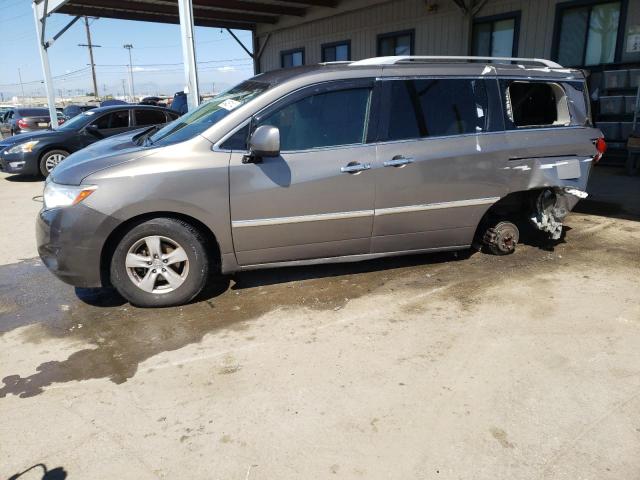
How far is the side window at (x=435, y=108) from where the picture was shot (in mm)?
4105

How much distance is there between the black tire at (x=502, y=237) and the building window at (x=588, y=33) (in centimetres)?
749

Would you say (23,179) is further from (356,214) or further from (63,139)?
(356,214)

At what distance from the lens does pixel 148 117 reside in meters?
10.8

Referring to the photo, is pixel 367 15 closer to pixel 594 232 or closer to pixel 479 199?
pixel 594 232

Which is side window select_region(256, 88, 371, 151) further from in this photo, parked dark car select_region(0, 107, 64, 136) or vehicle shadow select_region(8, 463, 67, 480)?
parked dark car select_region(0, 107, 64, 136)

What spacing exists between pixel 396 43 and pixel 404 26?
22.1 inches

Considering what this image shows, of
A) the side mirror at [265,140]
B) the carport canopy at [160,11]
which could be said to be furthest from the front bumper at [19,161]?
the side mirror at [265,140]

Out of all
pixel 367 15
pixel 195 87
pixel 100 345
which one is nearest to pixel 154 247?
pixel 100 345

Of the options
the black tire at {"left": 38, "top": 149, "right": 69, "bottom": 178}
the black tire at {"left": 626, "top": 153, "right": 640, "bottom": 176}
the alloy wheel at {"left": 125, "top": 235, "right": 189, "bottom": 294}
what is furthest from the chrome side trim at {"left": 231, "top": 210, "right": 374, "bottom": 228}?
the black tire at {"left": 38, "top": 149, "right": 69, "bottom": 178}

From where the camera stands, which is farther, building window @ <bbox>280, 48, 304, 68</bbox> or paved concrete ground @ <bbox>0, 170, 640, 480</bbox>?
building window @ <bbox>280, 48, 304, 68</bbox>

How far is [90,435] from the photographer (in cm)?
248

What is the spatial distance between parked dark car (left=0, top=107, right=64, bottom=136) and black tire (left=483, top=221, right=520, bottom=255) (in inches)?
623

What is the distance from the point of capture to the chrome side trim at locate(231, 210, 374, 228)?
3797 millimetres

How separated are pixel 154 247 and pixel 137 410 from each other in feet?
4.52
